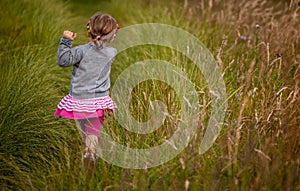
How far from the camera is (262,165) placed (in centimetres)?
267

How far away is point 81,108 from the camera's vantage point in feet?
10.7

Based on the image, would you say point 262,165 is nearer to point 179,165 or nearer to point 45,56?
point 179,165

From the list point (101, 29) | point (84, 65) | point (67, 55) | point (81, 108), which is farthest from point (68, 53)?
point (81, 108)

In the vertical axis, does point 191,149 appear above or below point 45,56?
below

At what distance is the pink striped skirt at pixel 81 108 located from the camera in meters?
3.28

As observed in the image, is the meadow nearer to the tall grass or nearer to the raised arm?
the tall grass

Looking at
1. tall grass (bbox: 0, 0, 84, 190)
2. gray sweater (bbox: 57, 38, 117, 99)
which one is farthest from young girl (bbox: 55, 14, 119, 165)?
tall grass (bbox: 0, 0, 84, 190)

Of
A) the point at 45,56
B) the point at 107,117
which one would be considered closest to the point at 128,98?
the point at 107,117

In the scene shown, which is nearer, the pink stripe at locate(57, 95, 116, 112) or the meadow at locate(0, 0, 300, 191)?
the meadow at locate(0, 0, 300, 191)

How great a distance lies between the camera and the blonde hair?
3.26 meters

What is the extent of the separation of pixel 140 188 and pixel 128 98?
110 centimetres

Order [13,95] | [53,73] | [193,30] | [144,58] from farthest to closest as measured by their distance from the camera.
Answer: [193,30], [144,58], [53,73], [13,95]

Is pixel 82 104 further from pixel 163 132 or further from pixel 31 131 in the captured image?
pixel 163 132

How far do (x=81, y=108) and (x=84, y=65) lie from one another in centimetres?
29
